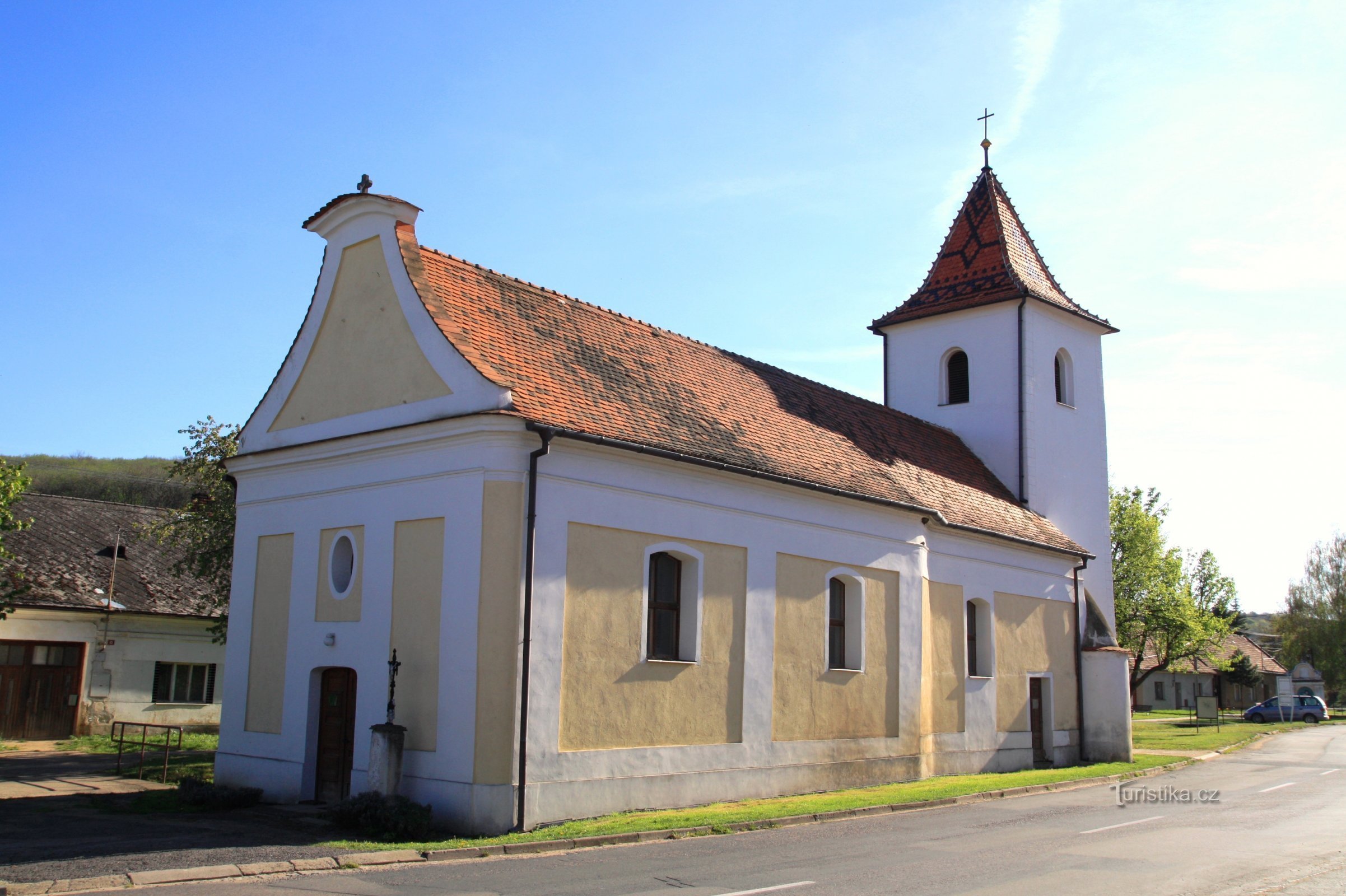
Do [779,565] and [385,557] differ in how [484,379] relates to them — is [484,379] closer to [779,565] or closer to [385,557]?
[385,557]

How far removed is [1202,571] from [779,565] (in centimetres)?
4422

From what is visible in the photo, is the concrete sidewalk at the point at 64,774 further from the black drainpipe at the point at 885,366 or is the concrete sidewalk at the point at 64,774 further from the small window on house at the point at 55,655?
the black drainpipe at the point at 885,366

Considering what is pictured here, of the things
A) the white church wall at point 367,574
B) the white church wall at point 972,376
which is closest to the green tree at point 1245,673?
the white church wall at point 972,376

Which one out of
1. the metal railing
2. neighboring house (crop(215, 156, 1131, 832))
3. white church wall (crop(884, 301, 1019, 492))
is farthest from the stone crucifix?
white church wall (crop(884, 301, 1019, 492))

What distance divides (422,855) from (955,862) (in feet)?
18.5

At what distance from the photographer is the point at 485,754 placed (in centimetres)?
1350

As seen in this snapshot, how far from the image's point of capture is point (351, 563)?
52.9 feet

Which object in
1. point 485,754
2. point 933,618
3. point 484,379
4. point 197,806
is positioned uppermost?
point 484,379

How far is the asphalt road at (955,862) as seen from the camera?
9672 mm

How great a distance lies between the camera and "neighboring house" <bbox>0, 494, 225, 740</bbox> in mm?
26578

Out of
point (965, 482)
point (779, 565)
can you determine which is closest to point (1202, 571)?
point (965, 482)

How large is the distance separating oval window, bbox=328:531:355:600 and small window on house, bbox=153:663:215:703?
633 inches

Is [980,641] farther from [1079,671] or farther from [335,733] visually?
[335,733]

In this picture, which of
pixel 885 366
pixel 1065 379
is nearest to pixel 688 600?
pixel 885 366
